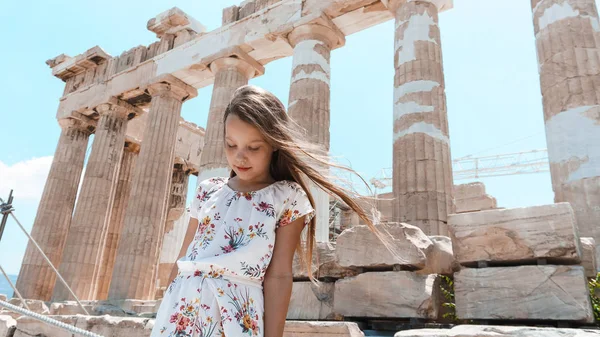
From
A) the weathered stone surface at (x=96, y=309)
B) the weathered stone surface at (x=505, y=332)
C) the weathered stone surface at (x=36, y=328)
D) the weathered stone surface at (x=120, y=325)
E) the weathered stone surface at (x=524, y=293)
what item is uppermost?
the weathered stone surface at (x=524, y=293)

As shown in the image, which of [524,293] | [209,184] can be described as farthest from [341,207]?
[209,184]

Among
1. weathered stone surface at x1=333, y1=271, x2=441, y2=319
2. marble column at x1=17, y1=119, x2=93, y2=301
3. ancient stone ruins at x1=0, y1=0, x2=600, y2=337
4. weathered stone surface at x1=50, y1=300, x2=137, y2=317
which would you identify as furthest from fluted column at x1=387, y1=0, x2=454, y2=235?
marble column at x1=17, y1=119, x2=93, y2=301

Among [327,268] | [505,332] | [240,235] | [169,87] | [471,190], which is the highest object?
[169,87]

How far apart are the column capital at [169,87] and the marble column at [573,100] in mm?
12496

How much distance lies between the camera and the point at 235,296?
1.86 metres

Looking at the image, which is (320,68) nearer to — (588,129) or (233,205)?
(588,129)

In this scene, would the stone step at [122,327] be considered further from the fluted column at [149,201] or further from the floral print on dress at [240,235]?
the fluted column at [149,201]

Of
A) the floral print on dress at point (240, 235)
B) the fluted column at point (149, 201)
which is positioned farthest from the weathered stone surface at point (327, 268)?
the fluted column at point (149, 201)

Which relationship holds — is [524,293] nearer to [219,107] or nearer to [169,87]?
[219,107]

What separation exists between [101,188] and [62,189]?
2.32 m

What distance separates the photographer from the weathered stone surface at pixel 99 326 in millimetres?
4741

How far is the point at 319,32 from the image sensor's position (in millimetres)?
13203

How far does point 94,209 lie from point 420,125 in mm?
12871

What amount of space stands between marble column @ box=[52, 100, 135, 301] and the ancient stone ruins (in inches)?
2.1
